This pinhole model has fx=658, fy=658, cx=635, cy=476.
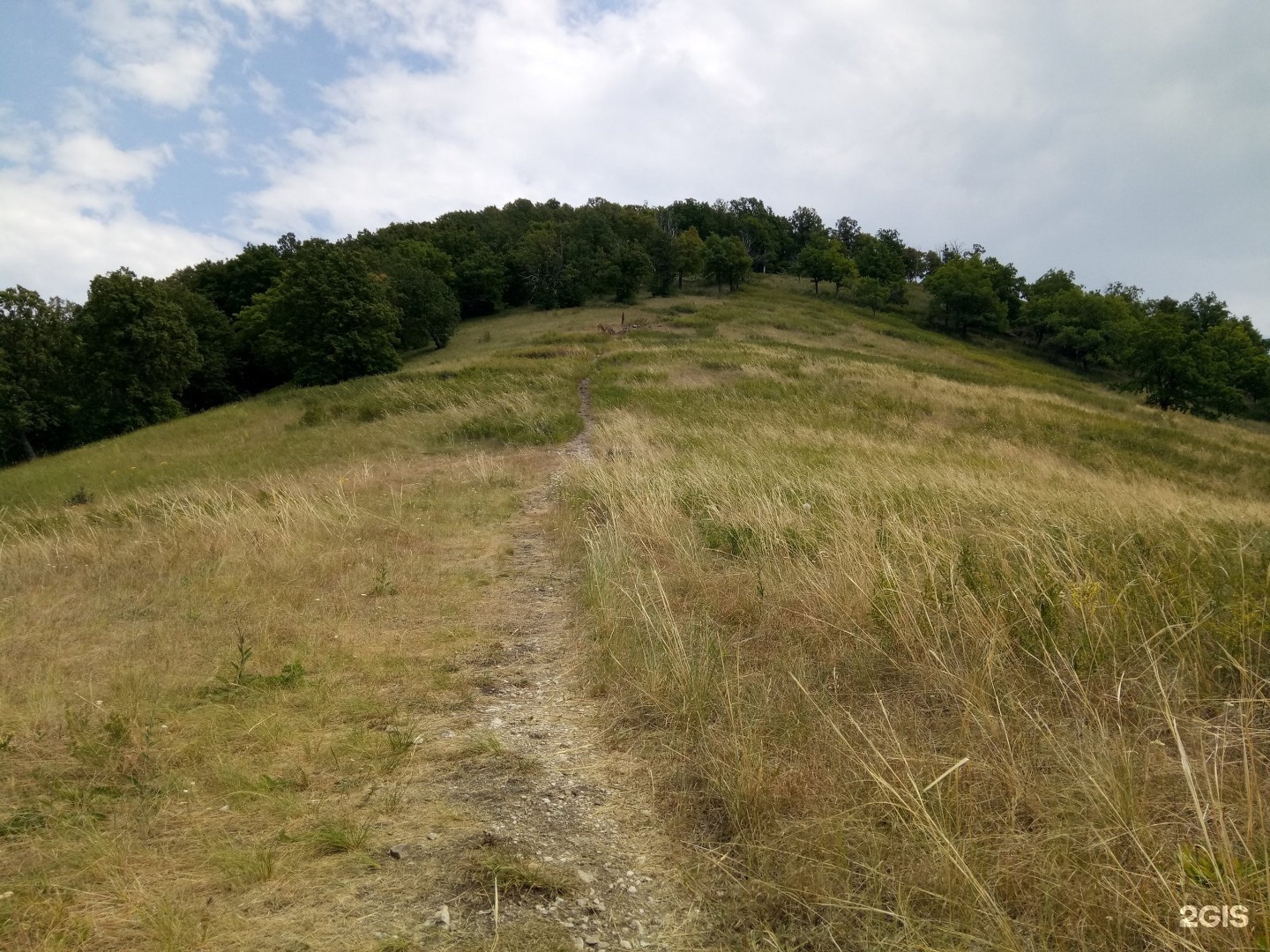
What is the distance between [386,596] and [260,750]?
273cm

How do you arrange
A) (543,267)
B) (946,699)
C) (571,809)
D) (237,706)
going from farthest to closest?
1. (543,267)
2. (237,706)
3. (946,699)
4. (571,809)

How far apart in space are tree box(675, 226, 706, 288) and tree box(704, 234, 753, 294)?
92 cm

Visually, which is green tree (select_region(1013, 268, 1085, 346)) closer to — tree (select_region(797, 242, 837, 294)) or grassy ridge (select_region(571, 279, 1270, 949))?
tree (select_region(797, 242, 837, 294))

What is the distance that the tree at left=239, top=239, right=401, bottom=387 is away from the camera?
42.1 m

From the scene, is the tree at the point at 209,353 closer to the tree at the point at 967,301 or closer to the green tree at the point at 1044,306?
the tree at the point at 967,301

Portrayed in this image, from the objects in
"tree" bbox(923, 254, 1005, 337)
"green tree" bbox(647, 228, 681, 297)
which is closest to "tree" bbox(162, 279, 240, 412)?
"green tree" bbox(647, 228, 681, 297)

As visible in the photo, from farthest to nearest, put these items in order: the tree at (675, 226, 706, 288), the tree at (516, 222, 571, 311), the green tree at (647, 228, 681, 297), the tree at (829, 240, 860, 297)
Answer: the tree at (829, 240, 860, 297), the tree at (675, 226, 706, 288), the green tree at (647, 228, 681, 297), the tree at (516, 222, 571, 311)

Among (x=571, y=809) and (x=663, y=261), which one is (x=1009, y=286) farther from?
(x=571, y=809)

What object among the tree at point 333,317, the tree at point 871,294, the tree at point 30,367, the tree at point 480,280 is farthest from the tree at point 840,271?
the tree at point 30,367

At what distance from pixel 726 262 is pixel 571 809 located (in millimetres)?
75177

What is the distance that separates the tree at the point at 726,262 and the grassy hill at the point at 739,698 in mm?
67856

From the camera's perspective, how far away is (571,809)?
3.12 m

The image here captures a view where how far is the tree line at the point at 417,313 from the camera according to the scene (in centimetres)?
4097

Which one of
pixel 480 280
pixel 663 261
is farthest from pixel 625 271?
pixel 480 280
